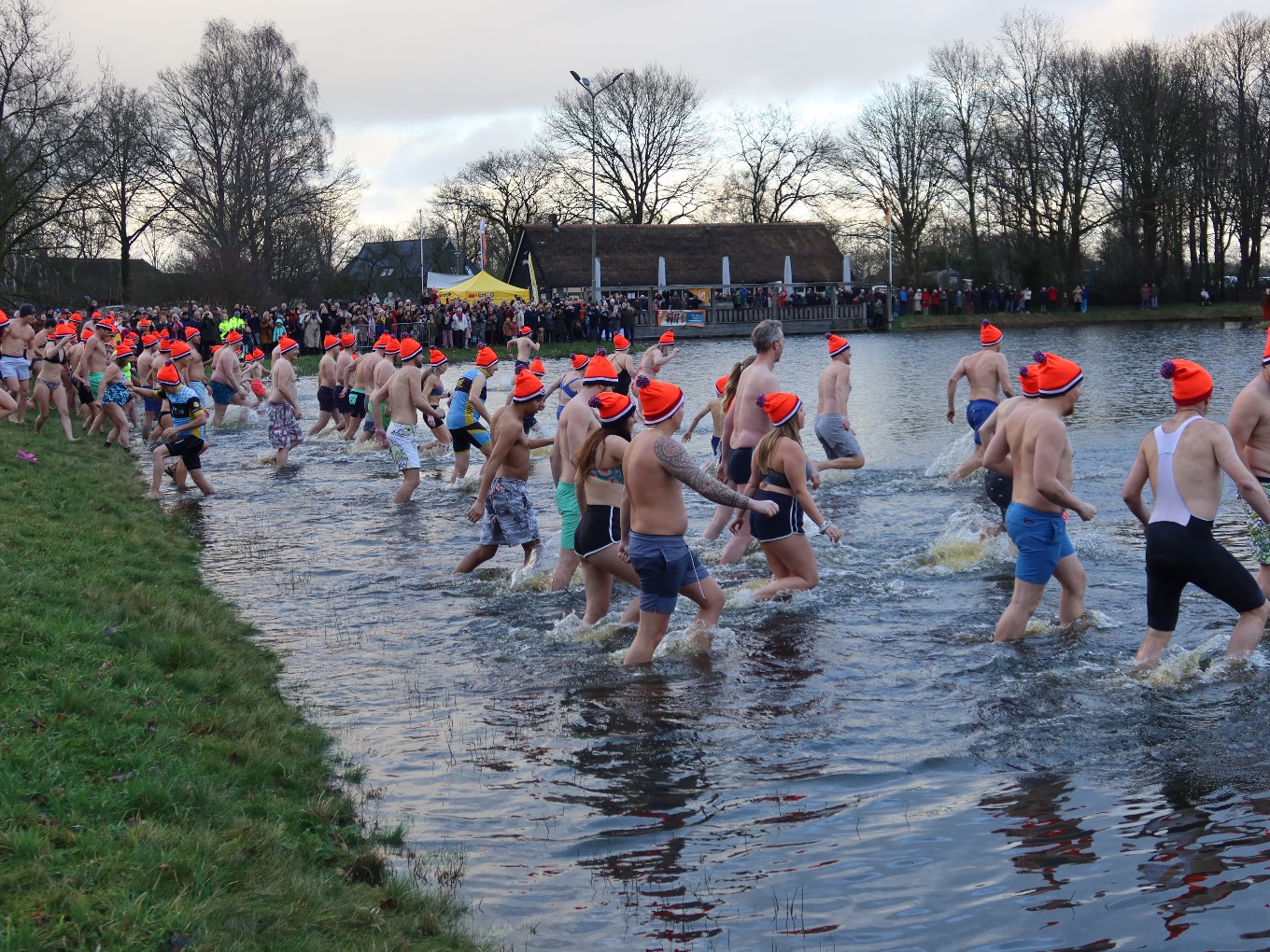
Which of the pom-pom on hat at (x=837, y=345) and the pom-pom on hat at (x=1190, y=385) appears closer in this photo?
the pom-pom on hat at (x=1190, y=385)

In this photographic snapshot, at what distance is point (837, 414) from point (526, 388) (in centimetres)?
525

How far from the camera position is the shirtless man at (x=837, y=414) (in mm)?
13219

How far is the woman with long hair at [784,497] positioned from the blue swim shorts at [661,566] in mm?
1422

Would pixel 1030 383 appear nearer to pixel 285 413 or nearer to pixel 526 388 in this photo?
pixel 526 388

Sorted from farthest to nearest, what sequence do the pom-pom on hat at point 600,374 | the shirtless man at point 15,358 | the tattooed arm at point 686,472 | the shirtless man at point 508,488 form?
the shirtless man at point 15,358 → the shirtless man at point 508,488 → the pom-pom on hat at point 600,374 → the tattooed arm at point 686,472

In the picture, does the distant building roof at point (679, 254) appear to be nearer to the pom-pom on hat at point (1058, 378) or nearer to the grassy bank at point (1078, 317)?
the grassy bank at point (1078, 317)

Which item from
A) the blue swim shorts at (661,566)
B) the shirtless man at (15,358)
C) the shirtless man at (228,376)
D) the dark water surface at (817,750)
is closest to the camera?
the dark water surface at (817,750)

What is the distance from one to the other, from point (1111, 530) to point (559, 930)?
8.49 metres

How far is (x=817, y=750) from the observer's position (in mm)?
6242

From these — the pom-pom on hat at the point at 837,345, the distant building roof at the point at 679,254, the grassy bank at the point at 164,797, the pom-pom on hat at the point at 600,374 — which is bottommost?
the grassy bank at the point at 164,797

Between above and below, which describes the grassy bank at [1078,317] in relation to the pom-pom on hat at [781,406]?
above

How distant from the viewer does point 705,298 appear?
53.1 m

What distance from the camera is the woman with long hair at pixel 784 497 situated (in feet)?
27.5

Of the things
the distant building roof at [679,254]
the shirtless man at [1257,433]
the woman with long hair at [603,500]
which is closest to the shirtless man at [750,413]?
the woman with long hair at [603,500]
